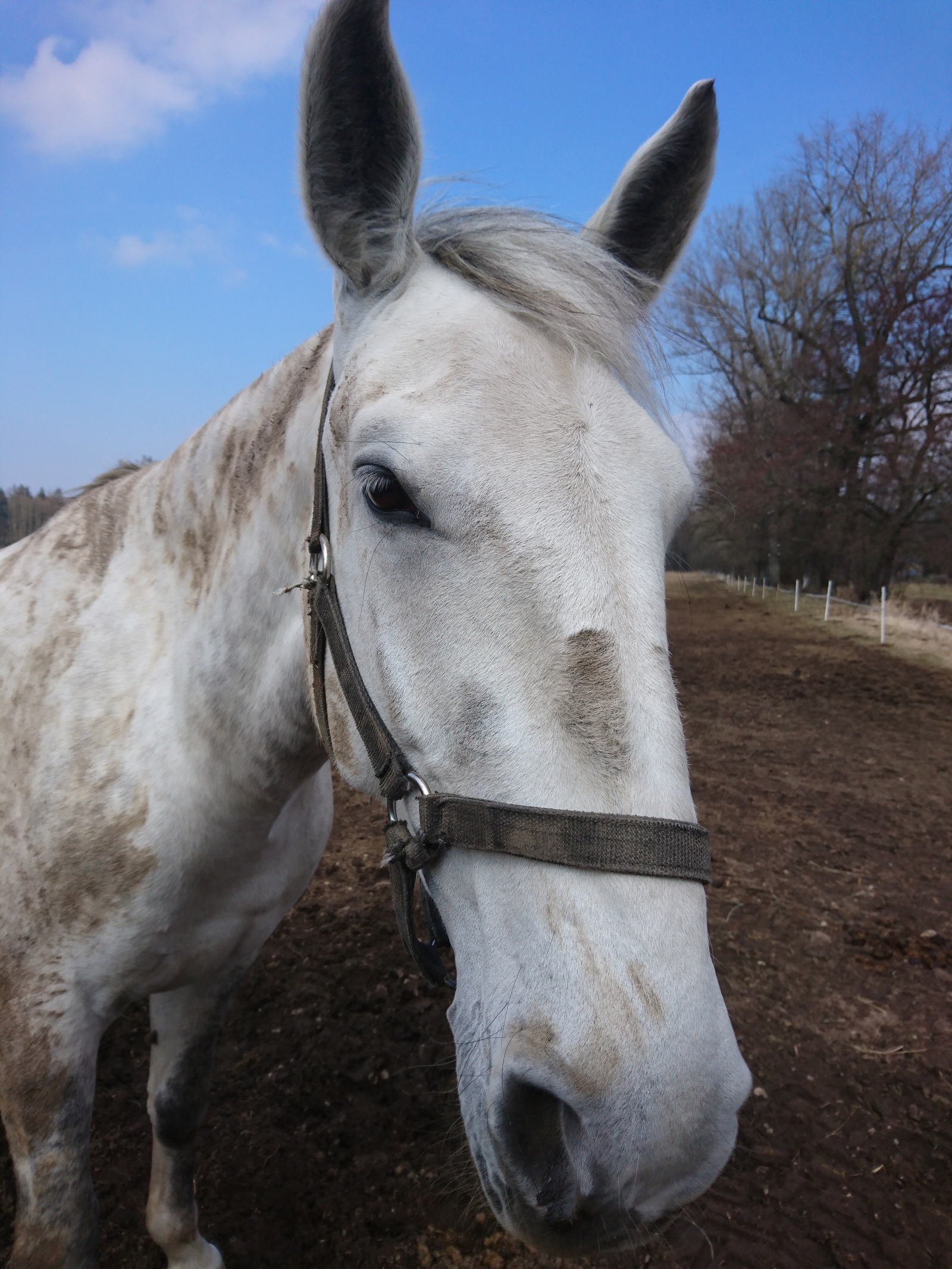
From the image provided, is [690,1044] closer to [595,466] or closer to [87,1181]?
[595,466]

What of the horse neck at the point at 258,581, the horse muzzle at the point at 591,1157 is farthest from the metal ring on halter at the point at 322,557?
the horse muzzle at the point at 591,1157

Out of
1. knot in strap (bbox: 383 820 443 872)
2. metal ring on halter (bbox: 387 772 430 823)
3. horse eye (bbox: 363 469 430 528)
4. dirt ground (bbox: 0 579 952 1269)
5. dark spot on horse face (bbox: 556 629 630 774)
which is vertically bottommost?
dirt ground (bbox: 0 579 952 1269)

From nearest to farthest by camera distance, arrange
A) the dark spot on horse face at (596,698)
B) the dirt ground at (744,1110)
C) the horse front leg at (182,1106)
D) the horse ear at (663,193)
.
Result: the dark spot on horse face at (596,698), the horse ear at (663,193), the horse front leg at (182,1106), the dirt ground at (744,1110)

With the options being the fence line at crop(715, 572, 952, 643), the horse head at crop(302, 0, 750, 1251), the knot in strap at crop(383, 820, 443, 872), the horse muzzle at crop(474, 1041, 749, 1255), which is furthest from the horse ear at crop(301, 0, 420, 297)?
the fence line at crop(715, 572, 952, 643)

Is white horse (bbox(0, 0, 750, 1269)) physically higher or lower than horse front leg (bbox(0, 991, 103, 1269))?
higher

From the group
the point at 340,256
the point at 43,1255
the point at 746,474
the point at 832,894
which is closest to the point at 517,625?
the point at 340,256

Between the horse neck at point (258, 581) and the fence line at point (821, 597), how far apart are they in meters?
15.6

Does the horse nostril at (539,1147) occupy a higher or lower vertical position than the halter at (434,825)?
lower

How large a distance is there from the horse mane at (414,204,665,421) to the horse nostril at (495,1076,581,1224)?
1304 mm

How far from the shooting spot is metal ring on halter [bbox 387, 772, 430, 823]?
1247 millimetres

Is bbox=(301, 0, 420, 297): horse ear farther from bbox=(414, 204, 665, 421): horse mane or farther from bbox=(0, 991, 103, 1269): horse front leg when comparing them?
bbox=(0, 991, 103, 1269): horse front leg

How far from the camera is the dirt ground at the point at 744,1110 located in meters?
2.50

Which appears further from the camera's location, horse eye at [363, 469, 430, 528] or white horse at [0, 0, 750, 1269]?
horse eye at [363, 469, 430, 528]

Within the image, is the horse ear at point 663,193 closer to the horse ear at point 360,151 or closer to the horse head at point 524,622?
the horse head at point 524,622
